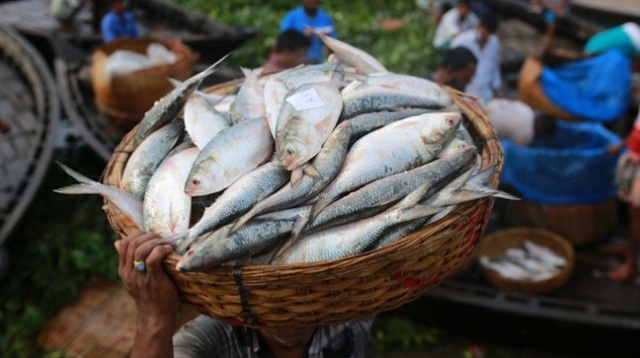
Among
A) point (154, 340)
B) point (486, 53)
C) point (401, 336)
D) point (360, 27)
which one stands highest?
point (154, 340)

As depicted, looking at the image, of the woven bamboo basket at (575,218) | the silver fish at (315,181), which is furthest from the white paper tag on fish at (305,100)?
the woven bamboo basket at (575,218)

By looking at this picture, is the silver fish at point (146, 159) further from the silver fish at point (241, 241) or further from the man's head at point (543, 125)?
the man's head at point (543, 125)

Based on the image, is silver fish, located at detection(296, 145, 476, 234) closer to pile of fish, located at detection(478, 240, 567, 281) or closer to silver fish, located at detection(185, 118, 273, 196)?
silver fish, located at detection(185, 118, 273, 196)

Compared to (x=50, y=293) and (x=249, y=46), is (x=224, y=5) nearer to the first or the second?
(x=249, y=46)

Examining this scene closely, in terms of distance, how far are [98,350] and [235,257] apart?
3.93 metres

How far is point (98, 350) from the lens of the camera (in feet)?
17.1

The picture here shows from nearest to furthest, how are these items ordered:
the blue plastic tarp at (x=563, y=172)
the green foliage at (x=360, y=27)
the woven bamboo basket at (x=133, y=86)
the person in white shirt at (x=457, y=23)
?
the blue plastic tarp at (x=563, y=172)
the woven bamboo basket at (x=133, y=86)
the person in white shirt at (x=457, y=23)
the green foliage at (x=360, y=27)

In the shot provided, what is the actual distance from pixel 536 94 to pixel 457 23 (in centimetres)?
160

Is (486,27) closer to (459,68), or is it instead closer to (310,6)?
(459,68)

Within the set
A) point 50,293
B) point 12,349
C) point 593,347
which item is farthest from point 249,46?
point 593,347

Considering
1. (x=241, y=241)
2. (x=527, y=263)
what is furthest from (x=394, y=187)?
(x=527, y=263)

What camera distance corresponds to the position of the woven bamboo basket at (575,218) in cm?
574

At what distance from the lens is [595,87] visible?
6.77 meters

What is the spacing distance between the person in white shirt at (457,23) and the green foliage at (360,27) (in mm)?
531
